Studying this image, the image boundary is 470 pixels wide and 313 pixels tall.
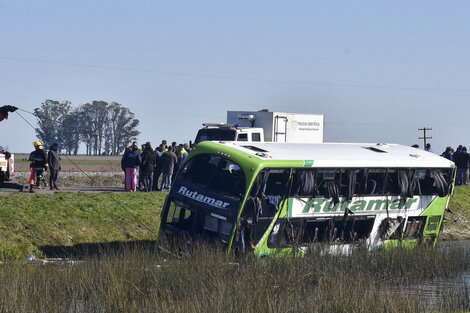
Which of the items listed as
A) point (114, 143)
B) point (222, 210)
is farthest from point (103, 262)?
point (114, 143)

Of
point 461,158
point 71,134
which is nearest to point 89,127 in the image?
point 71,134

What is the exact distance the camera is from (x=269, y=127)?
37.7 metres

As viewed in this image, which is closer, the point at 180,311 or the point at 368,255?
the point at 180,311

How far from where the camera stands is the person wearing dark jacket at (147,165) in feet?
110

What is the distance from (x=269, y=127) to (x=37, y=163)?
34.6 feet

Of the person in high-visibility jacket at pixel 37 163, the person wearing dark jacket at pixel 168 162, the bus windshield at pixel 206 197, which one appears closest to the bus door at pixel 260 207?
the bus windshield at pixel 206 197

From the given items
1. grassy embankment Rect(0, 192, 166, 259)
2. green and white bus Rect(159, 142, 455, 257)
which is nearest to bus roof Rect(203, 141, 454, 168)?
green and white bus Rect(159, 142, 455, 257)

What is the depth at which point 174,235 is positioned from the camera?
20.8 metres

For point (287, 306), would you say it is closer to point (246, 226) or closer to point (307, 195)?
point (246, 226)

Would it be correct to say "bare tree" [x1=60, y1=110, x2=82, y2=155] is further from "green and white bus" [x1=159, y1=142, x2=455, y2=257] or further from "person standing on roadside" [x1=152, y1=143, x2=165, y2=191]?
"green and white bus" [x1=159, y1=142, x2=455, y2=257]

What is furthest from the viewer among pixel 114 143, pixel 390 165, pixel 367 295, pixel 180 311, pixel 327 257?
pixel 114 143

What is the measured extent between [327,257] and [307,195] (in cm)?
192

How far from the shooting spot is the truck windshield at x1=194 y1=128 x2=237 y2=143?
35.0 metres

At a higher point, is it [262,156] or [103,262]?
[262,156]
